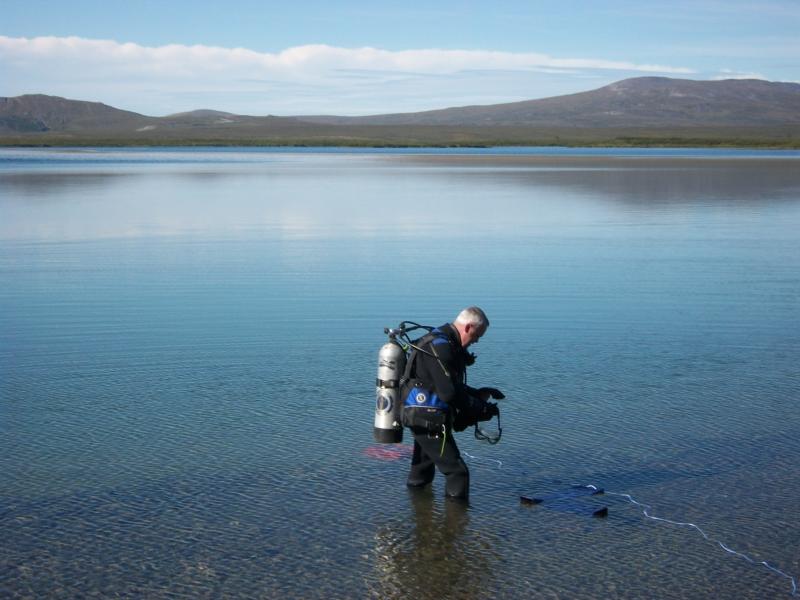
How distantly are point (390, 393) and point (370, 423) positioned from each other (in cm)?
194

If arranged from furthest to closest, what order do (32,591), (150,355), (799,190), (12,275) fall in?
(799,190), (12,275), (150,355), (32,591)

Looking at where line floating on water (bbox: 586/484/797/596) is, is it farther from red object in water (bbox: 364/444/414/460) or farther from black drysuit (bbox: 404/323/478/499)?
red object in water (bbox: 364/444/414/460)

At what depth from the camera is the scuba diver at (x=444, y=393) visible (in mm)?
7098

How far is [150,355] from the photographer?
11.8 meters

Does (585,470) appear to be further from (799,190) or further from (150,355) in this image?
(799,190)

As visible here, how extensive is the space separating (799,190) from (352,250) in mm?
24575

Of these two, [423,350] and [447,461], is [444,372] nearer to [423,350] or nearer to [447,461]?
[423,350]

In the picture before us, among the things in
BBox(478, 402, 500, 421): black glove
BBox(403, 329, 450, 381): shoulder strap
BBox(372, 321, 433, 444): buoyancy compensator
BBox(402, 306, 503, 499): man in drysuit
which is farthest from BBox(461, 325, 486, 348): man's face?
BBox(478, 402, 500, 421): black glove

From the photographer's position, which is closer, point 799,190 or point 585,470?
point 585,470

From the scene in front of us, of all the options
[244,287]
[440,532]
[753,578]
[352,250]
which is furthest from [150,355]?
[352,250]

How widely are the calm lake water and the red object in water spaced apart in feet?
0.24

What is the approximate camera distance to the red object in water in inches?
335

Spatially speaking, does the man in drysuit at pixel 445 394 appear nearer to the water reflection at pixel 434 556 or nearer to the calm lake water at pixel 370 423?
the water reflection at pixel 434 556

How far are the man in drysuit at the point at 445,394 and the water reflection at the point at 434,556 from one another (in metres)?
0.32
